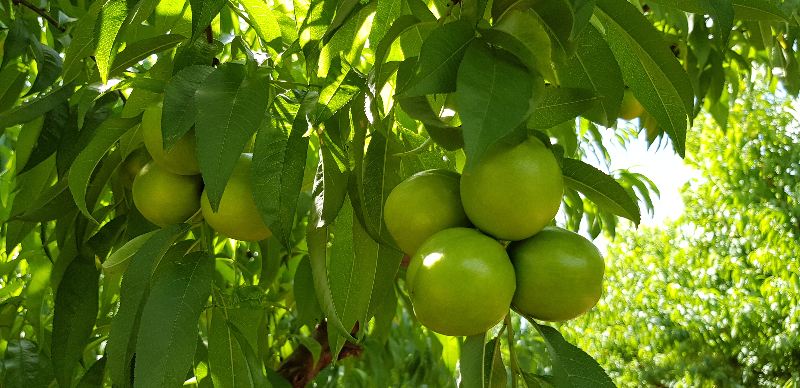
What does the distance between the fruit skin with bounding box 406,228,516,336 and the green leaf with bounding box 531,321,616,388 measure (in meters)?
0.07

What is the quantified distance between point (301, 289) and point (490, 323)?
0.80 metres

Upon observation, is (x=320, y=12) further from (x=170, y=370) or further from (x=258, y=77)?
(x=170, y=370)

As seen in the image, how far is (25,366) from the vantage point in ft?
4.13

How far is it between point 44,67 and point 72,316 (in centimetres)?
49

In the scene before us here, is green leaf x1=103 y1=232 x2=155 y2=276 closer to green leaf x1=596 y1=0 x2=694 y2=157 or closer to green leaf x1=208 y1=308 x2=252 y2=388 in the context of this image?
green leaf x1=208 y1=308 x2=252 y2=388

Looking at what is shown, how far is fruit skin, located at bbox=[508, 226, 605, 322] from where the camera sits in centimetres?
58

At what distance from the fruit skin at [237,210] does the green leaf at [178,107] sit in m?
0.08

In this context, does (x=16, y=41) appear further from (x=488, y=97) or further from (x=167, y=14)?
(x=488, y=97)

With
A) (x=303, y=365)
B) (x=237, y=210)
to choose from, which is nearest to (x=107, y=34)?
(x=237, y=210)

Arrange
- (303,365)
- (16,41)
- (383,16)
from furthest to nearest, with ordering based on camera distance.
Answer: (303,365) < (16,41) < (383,16)

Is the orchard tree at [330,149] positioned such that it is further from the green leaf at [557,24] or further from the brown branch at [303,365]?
the brown branch at [303,365]

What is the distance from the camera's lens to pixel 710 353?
9.05 m

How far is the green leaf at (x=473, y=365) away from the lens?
0.61m

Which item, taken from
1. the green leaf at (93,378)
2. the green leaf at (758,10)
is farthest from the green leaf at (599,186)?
the green leaf at (93,378)
